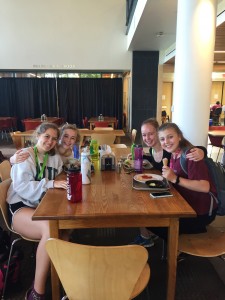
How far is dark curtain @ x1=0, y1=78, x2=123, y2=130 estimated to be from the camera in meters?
8.34

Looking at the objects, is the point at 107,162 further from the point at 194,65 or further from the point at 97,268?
the point at 194,65

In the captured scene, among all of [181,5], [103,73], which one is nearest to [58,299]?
[181,5]

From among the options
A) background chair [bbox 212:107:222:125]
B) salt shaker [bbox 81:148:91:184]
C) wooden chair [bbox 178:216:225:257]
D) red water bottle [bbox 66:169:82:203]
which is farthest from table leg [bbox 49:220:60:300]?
background chair [bbox 212:107:222:125]

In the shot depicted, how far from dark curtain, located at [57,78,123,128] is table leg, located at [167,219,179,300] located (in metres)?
7.32

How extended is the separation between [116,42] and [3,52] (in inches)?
133

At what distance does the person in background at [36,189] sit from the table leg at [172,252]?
0.73 m

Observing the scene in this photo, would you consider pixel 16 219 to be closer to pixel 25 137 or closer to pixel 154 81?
pixel 25 137

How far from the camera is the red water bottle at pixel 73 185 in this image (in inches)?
55.7

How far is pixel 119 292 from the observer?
1.05 meters

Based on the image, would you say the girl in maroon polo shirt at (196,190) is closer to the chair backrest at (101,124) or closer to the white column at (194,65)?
the white column at (194,65)

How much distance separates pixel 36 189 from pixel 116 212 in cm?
69

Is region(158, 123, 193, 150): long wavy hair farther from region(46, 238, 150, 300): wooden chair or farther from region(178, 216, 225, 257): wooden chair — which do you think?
region(46, 238, 150, 300): wooden chair

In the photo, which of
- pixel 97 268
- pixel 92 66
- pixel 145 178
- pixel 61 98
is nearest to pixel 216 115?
pixel 92 66

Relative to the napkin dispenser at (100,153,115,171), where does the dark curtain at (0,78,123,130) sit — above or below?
above
